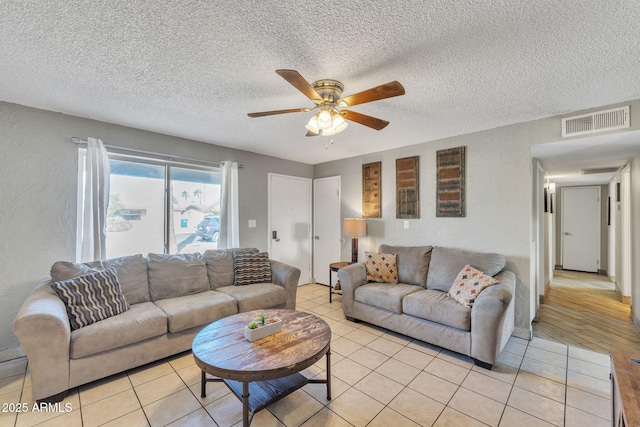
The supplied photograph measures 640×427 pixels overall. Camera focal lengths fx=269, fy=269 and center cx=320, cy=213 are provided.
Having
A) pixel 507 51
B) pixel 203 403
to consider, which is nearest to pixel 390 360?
pixel 203 403

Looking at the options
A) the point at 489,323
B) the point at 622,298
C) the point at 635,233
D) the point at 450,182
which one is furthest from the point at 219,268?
the point at 622,298

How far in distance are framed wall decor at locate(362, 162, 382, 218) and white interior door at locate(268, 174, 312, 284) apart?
3.97 ft

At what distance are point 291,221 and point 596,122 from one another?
4015 millimetres

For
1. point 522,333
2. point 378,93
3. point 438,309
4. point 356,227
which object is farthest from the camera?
point 356,227

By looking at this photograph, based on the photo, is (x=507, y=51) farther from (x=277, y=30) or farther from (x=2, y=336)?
(x=2, y=336)

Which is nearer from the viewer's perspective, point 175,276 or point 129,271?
point 129,271

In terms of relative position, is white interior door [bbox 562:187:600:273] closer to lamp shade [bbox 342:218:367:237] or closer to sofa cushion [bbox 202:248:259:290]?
lamp shade [bbox 342:218:367:237]

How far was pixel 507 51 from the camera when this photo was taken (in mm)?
1690

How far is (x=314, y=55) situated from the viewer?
5.65 ft

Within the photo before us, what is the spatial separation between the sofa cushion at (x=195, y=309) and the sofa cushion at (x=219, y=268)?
31cm

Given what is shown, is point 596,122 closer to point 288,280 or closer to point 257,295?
point 288,280

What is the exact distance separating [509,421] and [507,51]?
2.37m

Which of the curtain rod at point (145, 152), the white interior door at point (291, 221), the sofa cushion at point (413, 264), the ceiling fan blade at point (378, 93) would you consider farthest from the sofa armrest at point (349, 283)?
the curtain rod at point (145, 152)

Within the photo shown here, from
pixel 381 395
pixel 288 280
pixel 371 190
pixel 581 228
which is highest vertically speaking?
pixel 371 190
